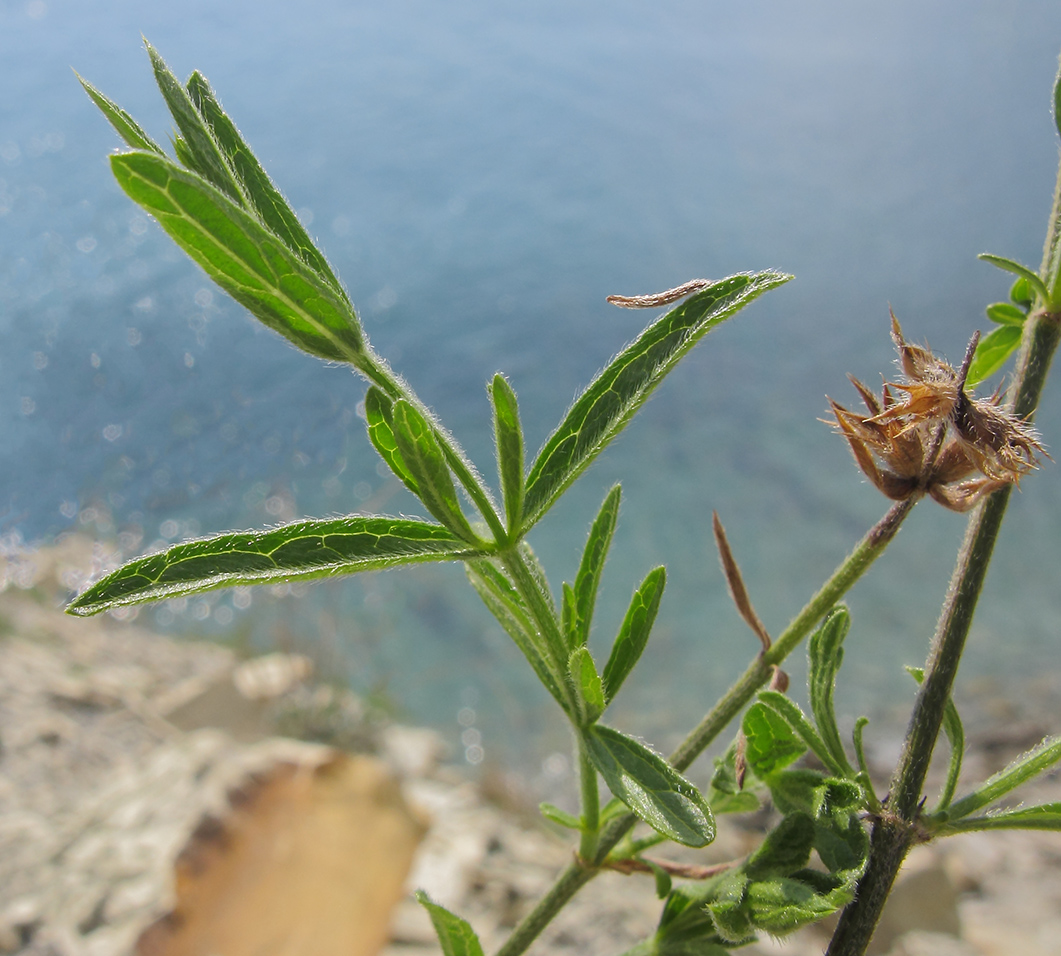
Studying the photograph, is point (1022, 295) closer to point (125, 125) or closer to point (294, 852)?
point (125, 125)

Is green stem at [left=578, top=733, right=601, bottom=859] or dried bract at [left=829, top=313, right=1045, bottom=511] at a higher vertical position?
dried bract at [left=829, top=313, right=1045, bottom=511]

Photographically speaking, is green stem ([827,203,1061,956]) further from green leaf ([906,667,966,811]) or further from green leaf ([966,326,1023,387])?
green leaf ([966,326,1023,387])

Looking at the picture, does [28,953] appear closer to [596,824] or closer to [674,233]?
[596,824]

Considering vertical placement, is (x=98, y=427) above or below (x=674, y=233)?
below

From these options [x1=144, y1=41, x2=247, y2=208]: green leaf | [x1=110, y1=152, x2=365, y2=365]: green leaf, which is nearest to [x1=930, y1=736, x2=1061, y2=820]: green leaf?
[x1=110, y1=152, x2=365, y2=365]: green leaf

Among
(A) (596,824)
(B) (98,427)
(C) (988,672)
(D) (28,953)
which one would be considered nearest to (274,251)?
(A) (596,824)

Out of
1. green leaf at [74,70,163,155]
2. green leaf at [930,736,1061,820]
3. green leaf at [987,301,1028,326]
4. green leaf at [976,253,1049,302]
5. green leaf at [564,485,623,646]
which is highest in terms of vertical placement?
green leaf at [987,301,1028,326]
